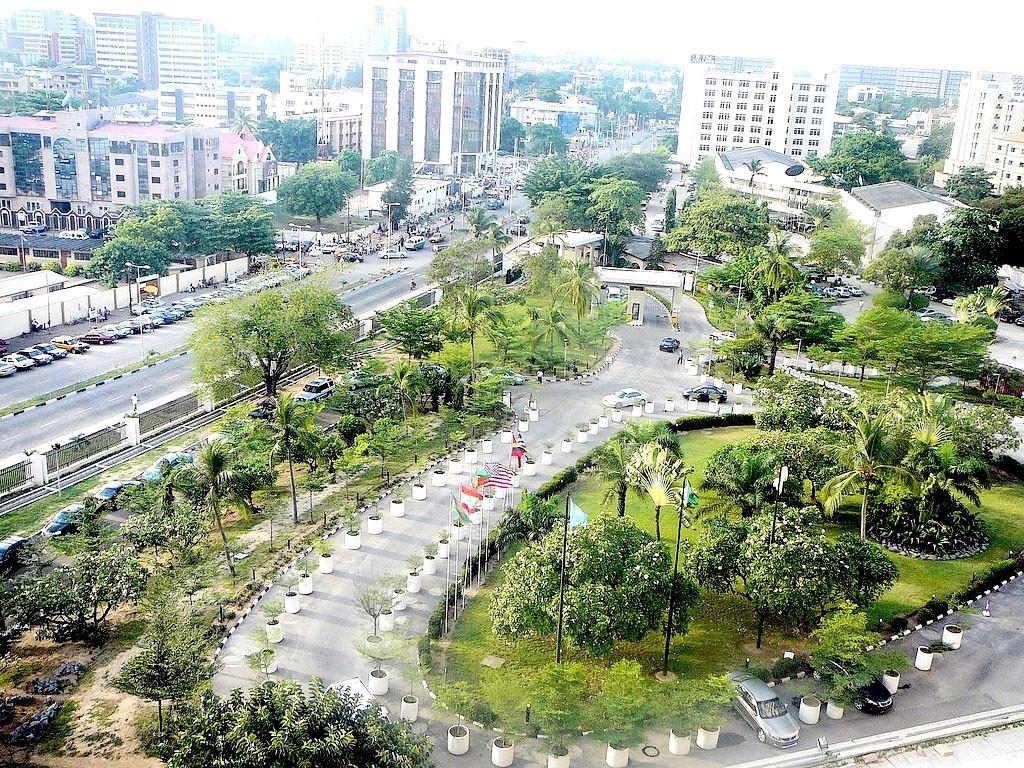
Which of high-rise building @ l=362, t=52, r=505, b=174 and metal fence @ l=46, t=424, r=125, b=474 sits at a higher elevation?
high-rise building @ l=362, t=52, r=505, b=174

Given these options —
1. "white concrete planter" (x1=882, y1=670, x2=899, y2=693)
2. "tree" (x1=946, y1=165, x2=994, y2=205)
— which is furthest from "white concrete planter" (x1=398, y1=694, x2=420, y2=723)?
"tree" (x1=946, y1=165, x2=994, y2=205)

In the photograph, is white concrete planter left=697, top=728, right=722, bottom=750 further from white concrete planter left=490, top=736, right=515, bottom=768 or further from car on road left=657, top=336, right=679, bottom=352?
car on road left=657, top=336, right=679, bottom=352

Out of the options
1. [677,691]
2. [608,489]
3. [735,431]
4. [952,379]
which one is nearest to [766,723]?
[677,691]

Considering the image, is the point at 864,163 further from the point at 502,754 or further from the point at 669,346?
the point at 502,754

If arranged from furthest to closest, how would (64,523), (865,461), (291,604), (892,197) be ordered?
1. (892,197)
2. (64,523)
3. (865,461)
4. (291,604)

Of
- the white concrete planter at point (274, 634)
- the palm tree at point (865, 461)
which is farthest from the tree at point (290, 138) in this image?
the white concrete planter at point (274, 634)

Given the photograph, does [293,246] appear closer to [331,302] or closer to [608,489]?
[331,302]

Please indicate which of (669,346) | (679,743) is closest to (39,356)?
(669,346)
